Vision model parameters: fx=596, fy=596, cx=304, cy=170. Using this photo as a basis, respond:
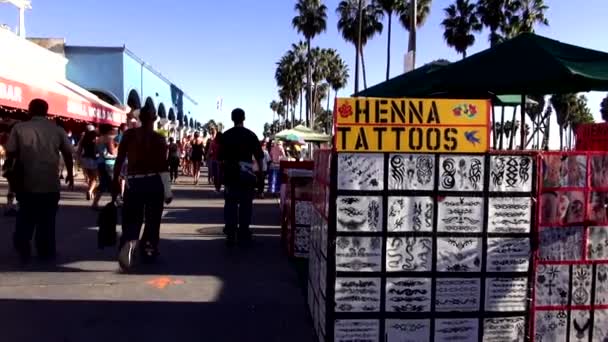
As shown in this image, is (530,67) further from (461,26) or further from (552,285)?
(461,26)

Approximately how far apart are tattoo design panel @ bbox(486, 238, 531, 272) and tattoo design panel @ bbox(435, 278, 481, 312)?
16 cm

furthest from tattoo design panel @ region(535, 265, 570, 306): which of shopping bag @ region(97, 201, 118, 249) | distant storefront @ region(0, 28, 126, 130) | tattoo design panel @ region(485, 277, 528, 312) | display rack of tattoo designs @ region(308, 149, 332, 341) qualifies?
distant storefront @ region(0, 28, 126, 130)

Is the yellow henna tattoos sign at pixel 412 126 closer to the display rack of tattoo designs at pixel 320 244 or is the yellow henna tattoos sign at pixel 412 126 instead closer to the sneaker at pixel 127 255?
the display rack of tattoo designs at pixel 320 244

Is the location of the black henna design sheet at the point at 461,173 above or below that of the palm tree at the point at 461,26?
below

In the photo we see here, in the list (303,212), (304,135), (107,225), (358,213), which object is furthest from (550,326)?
(304,135)

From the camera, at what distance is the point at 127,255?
6262 millimetres

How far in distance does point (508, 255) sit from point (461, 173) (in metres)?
0.62

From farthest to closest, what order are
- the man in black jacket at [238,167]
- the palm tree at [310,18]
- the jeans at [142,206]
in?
Result: the palm tree at [310,18] → the man in black jacket at [238,167] → the jeans at [142,206]

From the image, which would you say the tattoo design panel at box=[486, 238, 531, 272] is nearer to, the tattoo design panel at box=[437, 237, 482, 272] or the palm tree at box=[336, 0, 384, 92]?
the tattoo design panel at box=[437, 237, 482, 272]

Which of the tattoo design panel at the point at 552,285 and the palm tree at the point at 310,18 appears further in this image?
the palm tree at the point at 310,18

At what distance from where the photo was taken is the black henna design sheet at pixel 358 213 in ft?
11.8

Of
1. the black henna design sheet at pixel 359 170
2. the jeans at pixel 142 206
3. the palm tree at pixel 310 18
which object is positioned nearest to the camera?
the black henna design sheet at pixel 359 170

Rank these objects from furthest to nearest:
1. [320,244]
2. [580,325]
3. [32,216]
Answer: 1. [32,216]
2. [320,244]
3. [580,325]

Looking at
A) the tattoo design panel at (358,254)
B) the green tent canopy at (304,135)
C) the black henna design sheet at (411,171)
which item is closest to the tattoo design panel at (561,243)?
the black henna design sheet at (411,171)
